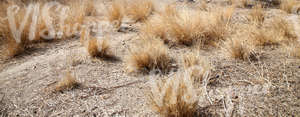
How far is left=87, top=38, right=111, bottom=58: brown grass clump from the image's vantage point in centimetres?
244

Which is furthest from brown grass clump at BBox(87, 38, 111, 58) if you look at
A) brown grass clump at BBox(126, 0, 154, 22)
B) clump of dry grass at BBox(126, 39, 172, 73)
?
brown grass clump at BBox(126, 0, 154, 22)

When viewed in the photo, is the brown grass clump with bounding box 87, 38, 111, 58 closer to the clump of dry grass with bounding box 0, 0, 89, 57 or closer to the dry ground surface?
the dry ground surface

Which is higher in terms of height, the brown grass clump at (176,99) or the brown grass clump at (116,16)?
the brown grass clump at (116,16)

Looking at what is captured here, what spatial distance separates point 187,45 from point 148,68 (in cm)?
82

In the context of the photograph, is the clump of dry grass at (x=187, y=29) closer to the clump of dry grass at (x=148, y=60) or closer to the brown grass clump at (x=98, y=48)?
the clump of dry grass at (x=148, y=60)

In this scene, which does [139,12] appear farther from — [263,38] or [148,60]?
[263,38]

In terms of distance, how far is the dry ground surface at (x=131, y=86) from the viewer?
1.41m

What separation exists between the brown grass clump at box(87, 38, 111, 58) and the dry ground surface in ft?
0.27

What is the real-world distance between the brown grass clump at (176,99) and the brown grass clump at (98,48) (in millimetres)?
1331

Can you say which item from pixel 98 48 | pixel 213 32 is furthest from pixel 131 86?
Answer: pixel 213 32

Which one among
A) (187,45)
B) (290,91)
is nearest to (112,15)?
(187,45)

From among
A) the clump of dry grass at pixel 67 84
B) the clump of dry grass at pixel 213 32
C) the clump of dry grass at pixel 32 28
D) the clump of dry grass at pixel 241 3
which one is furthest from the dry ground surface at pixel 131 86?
the clump of dry grass at pixel 241 3

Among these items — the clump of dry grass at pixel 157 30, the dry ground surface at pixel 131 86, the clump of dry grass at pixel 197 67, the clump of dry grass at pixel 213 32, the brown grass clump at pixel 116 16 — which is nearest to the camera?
the dry ground surface at pixel 131 86

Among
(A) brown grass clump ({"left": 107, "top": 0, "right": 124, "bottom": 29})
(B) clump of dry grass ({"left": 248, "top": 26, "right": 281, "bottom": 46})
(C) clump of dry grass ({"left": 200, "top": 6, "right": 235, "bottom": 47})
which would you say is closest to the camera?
(B) clump of dry grass ({"left": 248, "top": 26, "right": 281, "bottom": 46})
